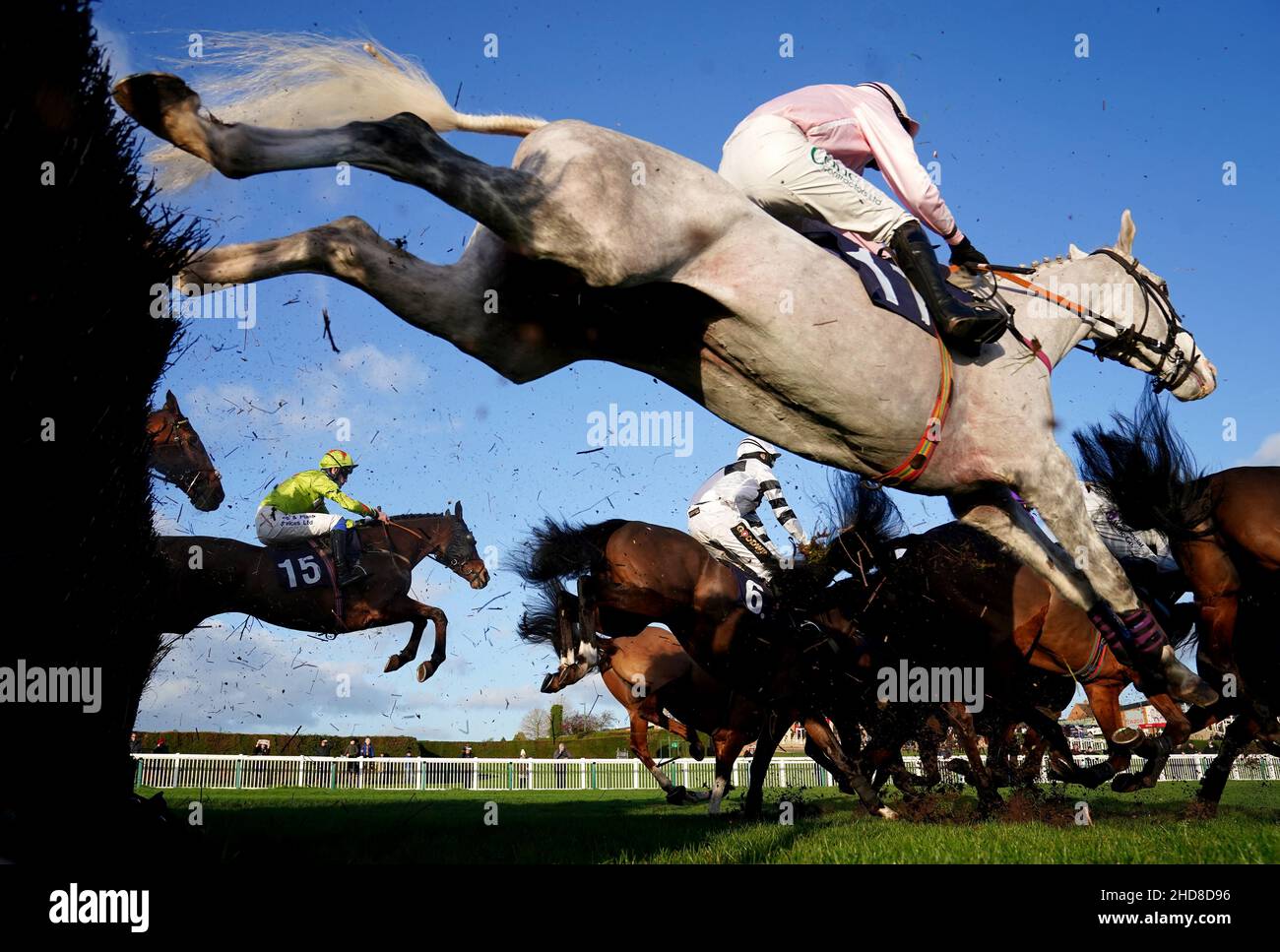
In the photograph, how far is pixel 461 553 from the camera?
12094 millimetres

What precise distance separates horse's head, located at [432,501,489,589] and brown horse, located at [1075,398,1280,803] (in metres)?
7.49

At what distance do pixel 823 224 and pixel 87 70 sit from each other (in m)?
2.90

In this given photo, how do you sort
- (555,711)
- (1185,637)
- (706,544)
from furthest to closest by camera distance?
(555,711), (706,544), (1185,637)

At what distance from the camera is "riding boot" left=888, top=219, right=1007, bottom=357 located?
4270 mm

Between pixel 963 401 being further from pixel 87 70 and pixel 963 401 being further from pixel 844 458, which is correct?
pixel 87 70

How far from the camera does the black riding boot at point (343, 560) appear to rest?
10.1m

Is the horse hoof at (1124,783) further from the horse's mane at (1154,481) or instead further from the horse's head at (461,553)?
the horse's head at (461,553)

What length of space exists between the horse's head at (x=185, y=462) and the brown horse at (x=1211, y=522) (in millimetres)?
8172

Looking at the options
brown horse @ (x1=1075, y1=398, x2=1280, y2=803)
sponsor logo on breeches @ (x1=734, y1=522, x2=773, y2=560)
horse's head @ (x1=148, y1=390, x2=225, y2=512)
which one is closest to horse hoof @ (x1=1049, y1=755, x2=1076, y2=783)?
brown horse @ (x1=1075, y1=398, x2=1280, y2=803)

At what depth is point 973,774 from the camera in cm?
752

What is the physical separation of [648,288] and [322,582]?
23.3ft

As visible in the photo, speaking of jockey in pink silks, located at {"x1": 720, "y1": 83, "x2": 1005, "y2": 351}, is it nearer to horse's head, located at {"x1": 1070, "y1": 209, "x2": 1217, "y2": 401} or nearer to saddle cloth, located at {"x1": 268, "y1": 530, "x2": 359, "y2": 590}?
horse's head, located at {"x1": 1070, "y1": 209, "x2": 1217, "y2": 401}

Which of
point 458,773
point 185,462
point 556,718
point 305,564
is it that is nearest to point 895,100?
point 305,564
